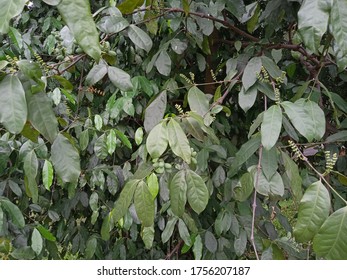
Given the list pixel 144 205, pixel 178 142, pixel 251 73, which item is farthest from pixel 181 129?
pixel 251 73

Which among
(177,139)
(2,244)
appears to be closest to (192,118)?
(177,139)

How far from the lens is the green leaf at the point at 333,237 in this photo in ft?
2.08

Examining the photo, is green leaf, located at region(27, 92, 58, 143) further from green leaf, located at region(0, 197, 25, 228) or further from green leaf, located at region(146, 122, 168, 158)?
green leaf, located at region(0, 197, 25, 228)

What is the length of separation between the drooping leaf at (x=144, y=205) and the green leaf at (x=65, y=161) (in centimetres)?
13

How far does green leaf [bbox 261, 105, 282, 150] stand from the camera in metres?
0.75

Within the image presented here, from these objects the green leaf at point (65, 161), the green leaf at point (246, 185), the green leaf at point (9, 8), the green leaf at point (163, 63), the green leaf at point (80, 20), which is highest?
the green leaf at point (9, 8)

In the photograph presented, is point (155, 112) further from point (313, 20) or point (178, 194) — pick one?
point (313, 20)

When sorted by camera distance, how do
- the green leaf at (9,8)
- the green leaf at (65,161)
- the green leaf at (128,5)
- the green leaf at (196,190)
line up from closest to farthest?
the green leaf at (9,8)
the green leaf at (65,161)
the green leaf at (196,190)
the green leaf at (128,5)

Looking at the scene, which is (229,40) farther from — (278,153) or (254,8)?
(278,153)

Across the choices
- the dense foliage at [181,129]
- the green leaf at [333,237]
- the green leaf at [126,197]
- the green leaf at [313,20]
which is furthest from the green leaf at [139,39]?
the green leaf at [333,237]

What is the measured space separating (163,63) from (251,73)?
27 centimetres

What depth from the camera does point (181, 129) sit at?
2.56 feet

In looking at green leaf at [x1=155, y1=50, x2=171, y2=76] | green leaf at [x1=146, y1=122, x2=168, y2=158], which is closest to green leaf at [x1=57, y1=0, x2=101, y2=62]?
green leaf at [x1=146, y1=122, x2=168, y2=158]

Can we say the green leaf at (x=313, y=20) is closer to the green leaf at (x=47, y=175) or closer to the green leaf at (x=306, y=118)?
the green leaf at (x=306, y=118)
